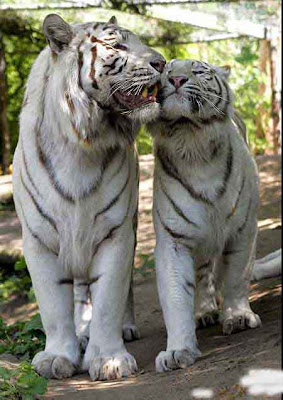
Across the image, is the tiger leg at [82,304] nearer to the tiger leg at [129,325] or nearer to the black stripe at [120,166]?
the tiger leg at [129,325]

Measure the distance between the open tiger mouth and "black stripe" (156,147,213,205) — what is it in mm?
417

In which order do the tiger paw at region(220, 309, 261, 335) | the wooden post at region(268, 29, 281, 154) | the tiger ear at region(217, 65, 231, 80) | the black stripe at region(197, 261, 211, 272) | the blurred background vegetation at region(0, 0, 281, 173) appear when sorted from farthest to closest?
the wooden post at region(268, 29, 281, 154) → the blurred background vegetation at region(0, 0, 281, 173) → the black stripe at region(197, 261, 211, 272) → the tiger ear at region(217, 65, 231, 80) → the tiger paw at region(220, 309, 261, 335)

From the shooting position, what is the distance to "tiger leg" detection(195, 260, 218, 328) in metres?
5.33

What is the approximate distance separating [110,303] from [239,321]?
2.59 feet

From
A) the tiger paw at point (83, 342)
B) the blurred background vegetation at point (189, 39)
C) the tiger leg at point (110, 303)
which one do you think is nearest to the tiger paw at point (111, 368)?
the tiger leg at point (110, 303)

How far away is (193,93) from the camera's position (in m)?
4.50

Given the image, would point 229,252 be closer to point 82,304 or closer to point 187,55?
point 82,304

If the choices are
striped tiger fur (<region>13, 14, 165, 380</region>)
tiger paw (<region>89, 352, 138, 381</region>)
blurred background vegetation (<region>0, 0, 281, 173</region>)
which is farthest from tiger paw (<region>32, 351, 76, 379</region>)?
blurred background vegetation (<region>0, 0, 281, 173</region>)

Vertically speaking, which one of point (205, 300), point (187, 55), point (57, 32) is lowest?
point (205, 300)

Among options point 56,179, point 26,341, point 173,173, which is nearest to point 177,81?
point 173,173

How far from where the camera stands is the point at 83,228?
4.42m

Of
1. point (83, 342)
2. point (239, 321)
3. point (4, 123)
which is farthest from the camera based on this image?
point (4, 123)

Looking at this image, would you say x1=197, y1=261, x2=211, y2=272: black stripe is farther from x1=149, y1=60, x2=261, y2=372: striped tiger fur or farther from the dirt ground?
the dirt ground

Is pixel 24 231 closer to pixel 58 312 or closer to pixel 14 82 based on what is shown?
pixel 58 312
